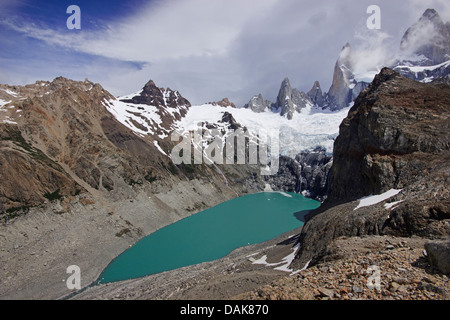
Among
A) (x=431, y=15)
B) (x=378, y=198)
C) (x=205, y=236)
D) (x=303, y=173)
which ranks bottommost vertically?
(x=205, y=236)

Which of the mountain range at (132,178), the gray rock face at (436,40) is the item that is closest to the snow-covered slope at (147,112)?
the mountain range at (132,178)

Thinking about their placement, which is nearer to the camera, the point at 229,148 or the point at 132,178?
the point at 132,178

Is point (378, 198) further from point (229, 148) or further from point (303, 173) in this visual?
point (229, 148)

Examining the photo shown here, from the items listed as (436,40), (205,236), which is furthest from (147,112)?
(436,40)

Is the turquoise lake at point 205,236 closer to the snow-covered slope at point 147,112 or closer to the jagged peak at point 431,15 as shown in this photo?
the snow-covered slope at point 147,112

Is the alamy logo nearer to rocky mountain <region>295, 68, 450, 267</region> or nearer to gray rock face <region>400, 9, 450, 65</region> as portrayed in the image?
rocky mountain <region>295, 68, 450, 267</region>

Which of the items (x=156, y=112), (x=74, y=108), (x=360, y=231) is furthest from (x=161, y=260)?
(x=156, y=112)
